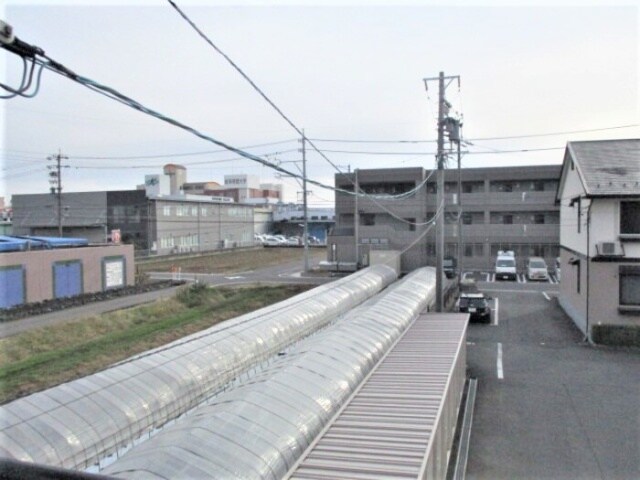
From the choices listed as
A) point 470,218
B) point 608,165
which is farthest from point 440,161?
point 470,218

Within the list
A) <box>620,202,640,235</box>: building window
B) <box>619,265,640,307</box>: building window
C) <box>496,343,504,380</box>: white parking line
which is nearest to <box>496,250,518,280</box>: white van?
<box>619,265,640,307</box>: building window

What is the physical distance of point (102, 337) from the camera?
688 inches

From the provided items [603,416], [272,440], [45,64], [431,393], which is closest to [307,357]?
[431,393]

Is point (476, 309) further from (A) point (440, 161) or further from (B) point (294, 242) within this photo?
(B) point (294, 242)

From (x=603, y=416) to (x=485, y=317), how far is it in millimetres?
9789

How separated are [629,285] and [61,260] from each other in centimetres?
2456

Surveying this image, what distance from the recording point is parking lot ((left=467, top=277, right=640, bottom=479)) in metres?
8.88

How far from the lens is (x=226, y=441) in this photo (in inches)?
199

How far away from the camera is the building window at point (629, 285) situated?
17188mm

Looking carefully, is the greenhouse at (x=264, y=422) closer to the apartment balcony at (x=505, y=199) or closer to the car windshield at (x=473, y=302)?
the car windshield at (x=473, y=302)

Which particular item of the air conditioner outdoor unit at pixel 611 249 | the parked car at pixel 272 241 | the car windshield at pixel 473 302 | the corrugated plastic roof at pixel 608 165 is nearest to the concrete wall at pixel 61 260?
the car windshield at pixel 473 302

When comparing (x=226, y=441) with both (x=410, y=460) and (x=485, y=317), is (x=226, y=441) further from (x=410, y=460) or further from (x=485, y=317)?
(x=485, y=317)

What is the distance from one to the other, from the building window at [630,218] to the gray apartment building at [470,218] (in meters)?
19.7

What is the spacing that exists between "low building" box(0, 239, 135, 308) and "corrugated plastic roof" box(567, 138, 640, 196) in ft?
70.2
